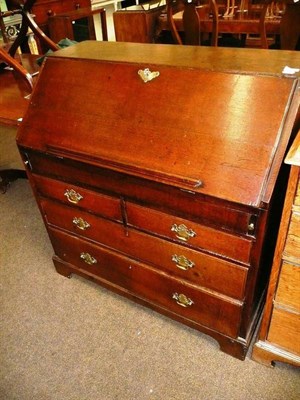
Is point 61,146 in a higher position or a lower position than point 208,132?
lower

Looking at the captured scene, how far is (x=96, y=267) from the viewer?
1.60m

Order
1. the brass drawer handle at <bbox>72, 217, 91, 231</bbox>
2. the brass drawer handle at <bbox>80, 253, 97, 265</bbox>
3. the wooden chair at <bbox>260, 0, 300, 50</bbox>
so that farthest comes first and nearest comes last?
the wooden chair at <bbox>260, 0, 300, 50</bbox> → the brass drawer handle at <bbox>80, 253, 97, 265</bbox> → the brass drawer handle at <bbox>72, 217, 91, 231</bbox>

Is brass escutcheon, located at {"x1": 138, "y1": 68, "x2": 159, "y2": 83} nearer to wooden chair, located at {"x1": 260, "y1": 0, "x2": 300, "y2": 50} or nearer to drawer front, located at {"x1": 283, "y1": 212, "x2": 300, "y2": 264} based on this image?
drawer front, located at {"x1": 283, "y1": 212, "x2": 300, "y2": 264}

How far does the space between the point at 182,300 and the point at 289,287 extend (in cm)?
44

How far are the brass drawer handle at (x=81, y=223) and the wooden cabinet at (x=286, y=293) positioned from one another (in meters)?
0.79

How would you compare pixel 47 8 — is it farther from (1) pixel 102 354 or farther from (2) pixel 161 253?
(1) pixel 102 354

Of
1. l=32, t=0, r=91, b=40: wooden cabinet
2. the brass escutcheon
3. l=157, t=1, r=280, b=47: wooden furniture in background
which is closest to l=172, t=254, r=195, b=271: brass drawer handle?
the brass escutcheon

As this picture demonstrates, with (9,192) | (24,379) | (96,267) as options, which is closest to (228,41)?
(9,192)

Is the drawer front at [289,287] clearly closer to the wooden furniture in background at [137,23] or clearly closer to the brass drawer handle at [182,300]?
the brass drawer handle at [182,300]

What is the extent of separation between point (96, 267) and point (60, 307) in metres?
0.30

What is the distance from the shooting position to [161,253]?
4.18 ft

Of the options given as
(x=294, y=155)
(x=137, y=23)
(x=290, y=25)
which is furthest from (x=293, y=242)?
(x=137, y=23)

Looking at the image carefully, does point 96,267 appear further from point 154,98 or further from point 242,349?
point 154,98

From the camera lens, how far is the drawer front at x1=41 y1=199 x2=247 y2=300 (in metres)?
1.15
